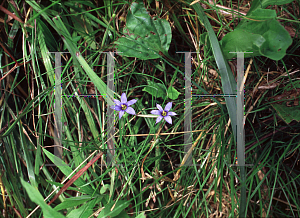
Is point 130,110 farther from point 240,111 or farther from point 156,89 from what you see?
point 240,111

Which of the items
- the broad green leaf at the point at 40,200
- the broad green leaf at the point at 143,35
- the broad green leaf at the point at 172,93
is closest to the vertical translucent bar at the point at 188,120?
the broad green leaf at the point at 172,93

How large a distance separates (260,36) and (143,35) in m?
0.49

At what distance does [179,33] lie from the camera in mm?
1093

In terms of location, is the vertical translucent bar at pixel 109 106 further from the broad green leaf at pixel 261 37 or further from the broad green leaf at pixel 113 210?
the broad green leaf at pixel 261 37

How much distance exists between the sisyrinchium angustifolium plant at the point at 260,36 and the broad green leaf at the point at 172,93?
11.1 inches

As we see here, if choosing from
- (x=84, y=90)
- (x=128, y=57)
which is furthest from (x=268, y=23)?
(x=84, y=90)

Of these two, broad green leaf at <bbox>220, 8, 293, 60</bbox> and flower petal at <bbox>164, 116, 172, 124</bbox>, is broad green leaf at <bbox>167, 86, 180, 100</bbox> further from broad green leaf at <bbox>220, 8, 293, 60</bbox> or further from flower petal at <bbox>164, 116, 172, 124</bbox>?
broad green leaf at <bbox>220, 8, 293, 60</bbox>

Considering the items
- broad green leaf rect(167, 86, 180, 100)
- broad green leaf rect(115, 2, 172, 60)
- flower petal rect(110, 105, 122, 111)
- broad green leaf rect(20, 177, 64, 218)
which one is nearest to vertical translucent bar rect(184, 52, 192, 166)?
broad green leaf rect(167, 86, 180, 100)

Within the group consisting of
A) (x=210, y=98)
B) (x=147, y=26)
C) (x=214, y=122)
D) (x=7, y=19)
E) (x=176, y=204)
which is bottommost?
(x=176, y=204)

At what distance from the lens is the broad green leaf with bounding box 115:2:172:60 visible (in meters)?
1.02

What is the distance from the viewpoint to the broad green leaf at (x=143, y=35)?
102cm

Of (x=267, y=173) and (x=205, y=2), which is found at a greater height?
(x=205, y=2)

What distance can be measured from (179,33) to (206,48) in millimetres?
160

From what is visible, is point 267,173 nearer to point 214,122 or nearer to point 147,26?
point 214,122
